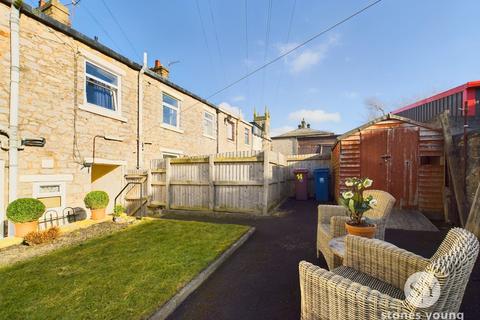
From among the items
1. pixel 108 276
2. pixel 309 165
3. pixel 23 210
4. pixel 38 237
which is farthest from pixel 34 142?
pixel 309 165

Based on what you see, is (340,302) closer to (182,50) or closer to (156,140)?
(156,140)

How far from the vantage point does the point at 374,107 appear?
23578 millimetres

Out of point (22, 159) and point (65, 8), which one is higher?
point (65, 8)

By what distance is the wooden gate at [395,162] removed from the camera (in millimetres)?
7188

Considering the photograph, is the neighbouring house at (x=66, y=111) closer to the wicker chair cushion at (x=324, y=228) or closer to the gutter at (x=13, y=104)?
the gutter at (x=13, y=104)

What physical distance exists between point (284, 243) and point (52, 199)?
6.28m

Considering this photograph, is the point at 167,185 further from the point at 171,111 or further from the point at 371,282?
the point at 371,282

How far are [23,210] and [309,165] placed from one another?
11.6 m

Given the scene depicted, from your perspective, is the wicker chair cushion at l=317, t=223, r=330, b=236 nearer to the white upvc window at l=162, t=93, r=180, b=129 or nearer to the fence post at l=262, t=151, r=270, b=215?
the fence post at l=262, t=151, r=270, b=215

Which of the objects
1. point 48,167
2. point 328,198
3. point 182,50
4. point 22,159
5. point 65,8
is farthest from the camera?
point 182,50

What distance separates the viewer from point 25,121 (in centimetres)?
530

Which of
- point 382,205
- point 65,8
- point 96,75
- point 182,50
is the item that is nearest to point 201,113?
point 182,50

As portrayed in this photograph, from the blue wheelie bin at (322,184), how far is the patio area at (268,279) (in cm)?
506

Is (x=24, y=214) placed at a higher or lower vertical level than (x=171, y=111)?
lower
